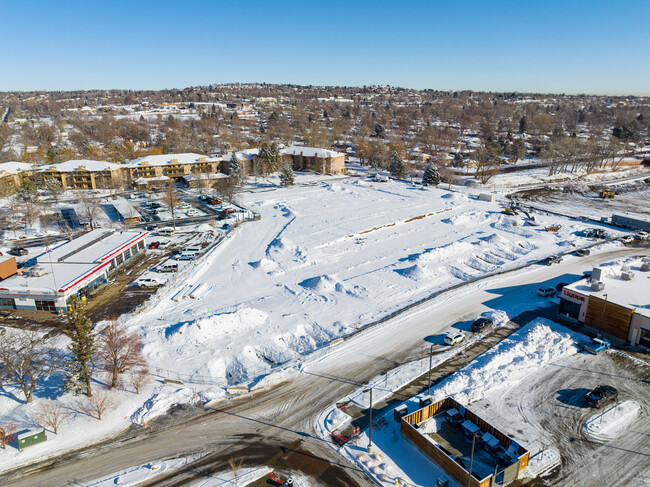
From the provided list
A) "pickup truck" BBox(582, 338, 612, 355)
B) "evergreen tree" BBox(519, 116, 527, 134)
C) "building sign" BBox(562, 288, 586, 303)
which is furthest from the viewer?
"evergreen tree" BBox(519, 116, 527, 134)

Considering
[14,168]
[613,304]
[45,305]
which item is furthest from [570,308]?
[14,168]

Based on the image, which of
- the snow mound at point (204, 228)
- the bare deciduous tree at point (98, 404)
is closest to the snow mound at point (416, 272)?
the snow mound at point (204, 228)

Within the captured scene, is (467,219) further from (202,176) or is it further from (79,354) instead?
(79,354)

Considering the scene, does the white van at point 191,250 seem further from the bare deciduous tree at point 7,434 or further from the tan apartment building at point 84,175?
the tan apartment building at point 84,175

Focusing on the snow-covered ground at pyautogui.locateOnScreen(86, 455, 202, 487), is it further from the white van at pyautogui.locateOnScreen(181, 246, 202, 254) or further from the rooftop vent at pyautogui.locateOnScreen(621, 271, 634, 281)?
the rooftop vent at pyautogui.locateOnScreen(621, 271, 634, 281)

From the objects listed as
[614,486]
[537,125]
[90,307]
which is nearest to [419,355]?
[614,486]

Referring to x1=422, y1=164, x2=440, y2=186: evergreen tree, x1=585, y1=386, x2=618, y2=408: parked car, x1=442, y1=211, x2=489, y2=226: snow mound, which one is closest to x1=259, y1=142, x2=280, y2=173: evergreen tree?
x1=422, y1=164, x2=440, y2=186: evergreen tree
